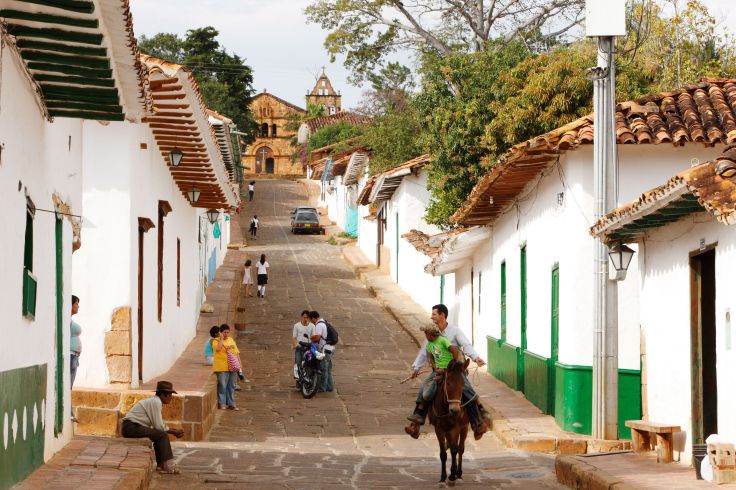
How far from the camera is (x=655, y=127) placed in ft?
50.2

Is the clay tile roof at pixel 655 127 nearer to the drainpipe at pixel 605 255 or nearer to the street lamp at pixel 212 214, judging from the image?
the drainpipe at pixel 605 255

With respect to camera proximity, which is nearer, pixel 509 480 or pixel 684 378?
pixel 684 378

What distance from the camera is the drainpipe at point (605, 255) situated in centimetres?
1398

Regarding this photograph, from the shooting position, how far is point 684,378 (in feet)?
37.8

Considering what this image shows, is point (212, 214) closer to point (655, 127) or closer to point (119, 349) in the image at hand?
point (119, 349)

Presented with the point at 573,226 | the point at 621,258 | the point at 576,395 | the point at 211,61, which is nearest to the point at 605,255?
the point at 621,258

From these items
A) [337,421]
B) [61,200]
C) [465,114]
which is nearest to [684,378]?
[61,200]

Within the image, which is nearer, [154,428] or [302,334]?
[154,428]

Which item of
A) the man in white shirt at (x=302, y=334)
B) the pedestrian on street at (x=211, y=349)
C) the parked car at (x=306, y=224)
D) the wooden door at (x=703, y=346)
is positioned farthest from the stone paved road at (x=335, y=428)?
the parked car at (x=306, y=224)

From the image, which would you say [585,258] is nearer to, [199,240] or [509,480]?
[509,480]

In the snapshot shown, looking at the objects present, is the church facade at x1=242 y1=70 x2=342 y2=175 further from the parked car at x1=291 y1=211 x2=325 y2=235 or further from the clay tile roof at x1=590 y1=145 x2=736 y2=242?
the clay tile roof at x1=590 y1=145 x2=736 y2=242

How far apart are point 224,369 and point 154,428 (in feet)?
19.0

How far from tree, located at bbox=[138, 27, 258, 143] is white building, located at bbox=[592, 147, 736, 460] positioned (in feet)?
224

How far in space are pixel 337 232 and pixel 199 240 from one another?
2811 cm
